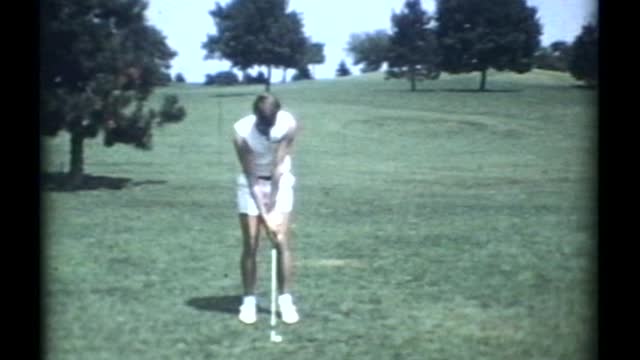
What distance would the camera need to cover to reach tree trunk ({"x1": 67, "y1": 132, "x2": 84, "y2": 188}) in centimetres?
534

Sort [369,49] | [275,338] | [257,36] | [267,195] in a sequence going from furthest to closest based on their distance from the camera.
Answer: [257,36]
[369,49]
[267,195]
[275,338]

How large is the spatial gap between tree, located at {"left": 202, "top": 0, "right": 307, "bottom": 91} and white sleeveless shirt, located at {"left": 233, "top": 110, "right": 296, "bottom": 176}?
22cm

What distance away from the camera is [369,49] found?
529 centimetres

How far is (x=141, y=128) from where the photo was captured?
5371 millimetres

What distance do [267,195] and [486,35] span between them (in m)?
1.26

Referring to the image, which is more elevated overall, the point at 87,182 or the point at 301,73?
the point at 301,73

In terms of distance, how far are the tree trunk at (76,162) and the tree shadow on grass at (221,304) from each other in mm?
765

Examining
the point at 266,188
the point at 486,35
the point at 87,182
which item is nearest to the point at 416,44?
the point at 486,35

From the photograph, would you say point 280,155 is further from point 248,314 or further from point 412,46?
point 412,46

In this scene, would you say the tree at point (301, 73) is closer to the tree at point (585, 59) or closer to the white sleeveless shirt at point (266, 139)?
the white sleeveless shirt at point (266, 139)

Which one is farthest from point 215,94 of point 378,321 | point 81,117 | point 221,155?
point 378,321

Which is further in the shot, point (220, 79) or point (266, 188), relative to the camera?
point (220, 79)

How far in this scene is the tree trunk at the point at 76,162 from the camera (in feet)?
17.5
